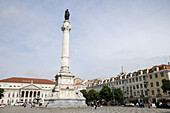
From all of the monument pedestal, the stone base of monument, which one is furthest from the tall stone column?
the stone base of monument

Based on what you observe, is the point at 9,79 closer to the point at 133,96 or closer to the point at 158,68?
the point at 133,96

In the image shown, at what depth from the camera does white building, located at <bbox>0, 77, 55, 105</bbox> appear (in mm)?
87375

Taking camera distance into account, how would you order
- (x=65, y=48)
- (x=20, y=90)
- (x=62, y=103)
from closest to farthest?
1. (x=62, y=103)
2. (x=65, y=48)
3. (x=20, y=90)

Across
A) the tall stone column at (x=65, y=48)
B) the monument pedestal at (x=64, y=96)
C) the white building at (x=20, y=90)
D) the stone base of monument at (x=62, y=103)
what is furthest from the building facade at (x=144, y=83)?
the white building at (x=20, y=90)

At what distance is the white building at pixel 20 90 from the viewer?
8738 centimetres

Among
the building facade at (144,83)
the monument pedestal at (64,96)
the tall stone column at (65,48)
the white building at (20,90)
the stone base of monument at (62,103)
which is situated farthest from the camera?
the white building at (20,90)

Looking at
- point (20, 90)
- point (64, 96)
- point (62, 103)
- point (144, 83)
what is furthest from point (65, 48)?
point (20, 90)

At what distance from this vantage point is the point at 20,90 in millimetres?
89188

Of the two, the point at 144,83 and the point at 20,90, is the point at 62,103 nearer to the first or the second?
the point at 144,83

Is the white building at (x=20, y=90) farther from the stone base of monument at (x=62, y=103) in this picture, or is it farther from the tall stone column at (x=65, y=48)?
the stone base of monument at (x=62, y=103)

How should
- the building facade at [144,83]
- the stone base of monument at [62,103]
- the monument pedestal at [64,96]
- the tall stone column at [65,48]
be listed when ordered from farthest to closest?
the building facade at [144,83] < the tall stone column at [65,48] < the monument pedestal at [64,96] < the stone base of monument at [62,103]

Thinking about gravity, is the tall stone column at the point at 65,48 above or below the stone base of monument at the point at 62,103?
above

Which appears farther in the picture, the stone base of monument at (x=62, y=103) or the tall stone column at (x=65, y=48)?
the tall stone column at (x=65, y=48)

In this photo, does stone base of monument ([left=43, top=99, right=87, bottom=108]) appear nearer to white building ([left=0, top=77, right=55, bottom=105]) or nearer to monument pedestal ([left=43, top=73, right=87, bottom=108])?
monument pedestal ([left=43, top=73, right=87, bottom=108])
